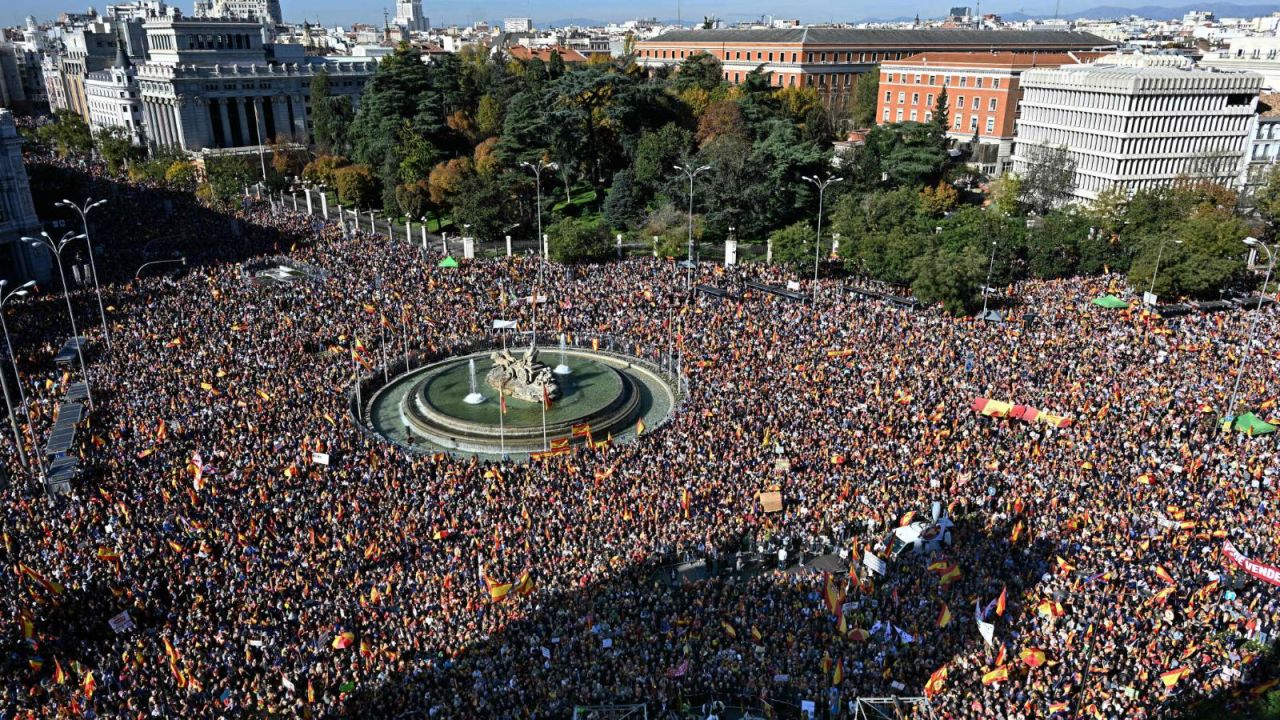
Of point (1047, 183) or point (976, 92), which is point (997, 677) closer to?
point (1047, 183)

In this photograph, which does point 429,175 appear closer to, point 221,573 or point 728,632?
point 221,573

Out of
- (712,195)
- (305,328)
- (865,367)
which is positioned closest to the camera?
(865,367)

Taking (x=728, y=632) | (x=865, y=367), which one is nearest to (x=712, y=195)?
(x=865, y=367)

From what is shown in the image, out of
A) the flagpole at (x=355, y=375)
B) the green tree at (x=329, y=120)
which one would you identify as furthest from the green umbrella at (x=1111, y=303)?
the green tree at (x=329, y=120)

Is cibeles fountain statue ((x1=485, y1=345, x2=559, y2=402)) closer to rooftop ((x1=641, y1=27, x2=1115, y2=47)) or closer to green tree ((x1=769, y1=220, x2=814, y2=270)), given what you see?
green tree ((x1=769, y1=220, x2=814, y2=270))

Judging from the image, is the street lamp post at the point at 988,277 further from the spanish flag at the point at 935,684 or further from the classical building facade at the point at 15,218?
the classical building facade at the point at 15,218

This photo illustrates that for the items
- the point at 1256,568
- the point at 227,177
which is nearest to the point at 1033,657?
the point at 1256,568
